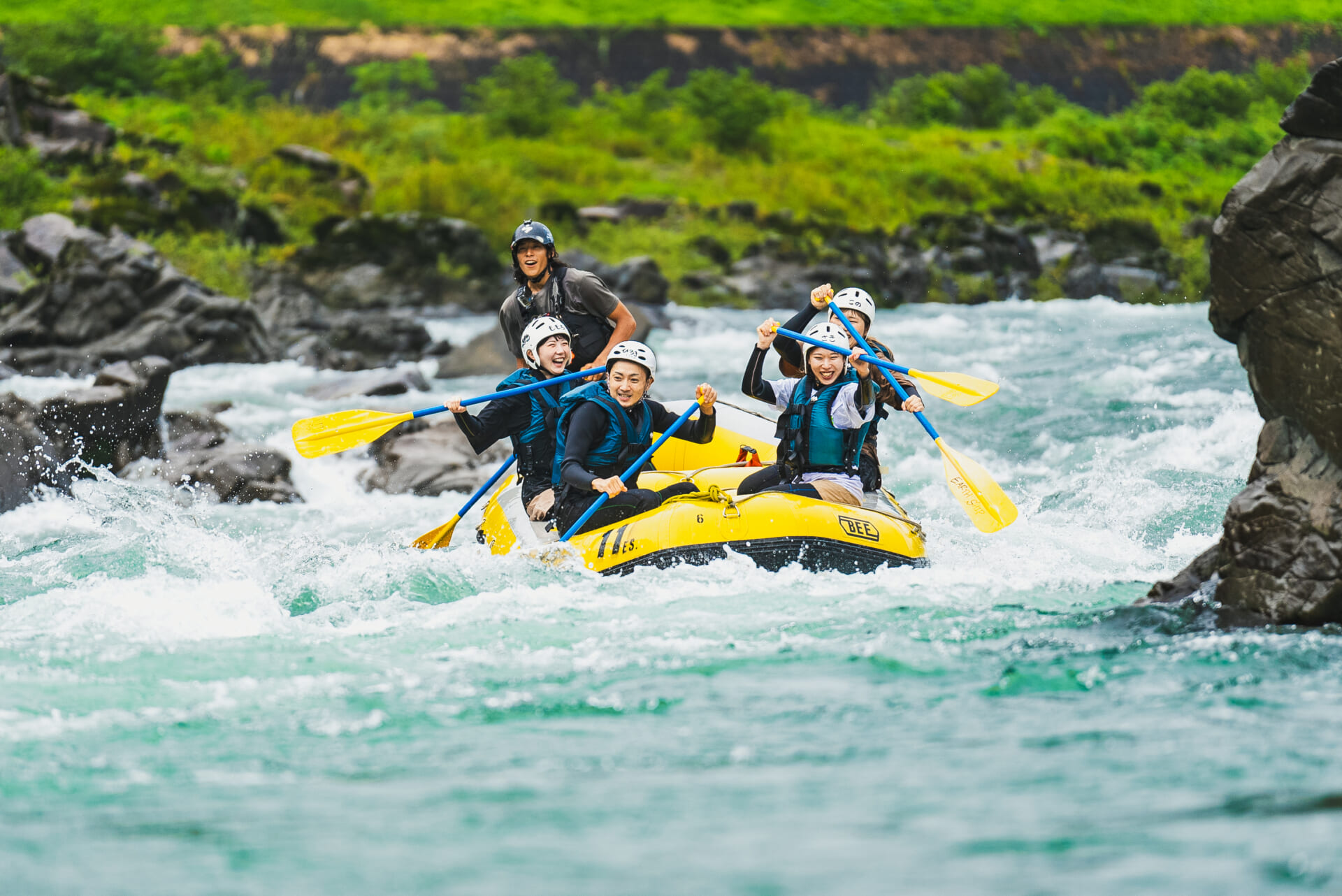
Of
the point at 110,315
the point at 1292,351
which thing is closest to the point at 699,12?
the point at 110,315

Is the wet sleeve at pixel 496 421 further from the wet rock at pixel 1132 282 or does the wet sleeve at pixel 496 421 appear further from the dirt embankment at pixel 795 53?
the dirt embankment at pixel 795 53

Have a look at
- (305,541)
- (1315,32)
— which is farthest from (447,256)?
(1315,32)

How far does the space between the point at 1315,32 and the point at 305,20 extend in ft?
95.8

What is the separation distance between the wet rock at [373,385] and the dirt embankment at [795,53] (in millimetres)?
26363

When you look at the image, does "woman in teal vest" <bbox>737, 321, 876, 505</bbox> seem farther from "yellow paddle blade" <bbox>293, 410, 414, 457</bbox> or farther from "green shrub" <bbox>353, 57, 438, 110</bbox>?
"green shrub" <bbox>353, 57, 438, 110</bbox>

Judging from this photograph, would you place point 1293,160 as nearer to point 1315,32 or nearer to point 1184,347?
point 1184,347

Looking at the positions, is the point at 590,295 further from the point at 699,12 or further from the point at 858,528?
the point at 699,12

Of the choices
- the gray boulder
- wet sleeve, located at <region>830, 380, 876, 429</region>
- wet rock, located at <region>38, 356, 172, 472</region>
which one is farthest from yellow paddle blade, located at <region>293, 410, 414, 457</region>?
the gray boulder

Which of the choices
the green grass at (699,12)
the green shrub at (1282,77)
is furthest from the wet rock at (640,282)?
the green grass at (699,12)

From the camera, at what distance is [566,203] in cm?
2767

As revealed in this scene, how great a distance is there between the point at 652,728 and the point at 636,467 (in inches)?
101

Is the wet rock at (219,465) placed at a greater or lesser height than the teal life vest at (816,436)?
greater

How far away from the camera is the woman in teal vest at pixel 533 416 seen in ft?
22.5

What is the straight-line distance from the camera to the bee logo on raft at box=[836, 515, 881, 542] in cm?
603
